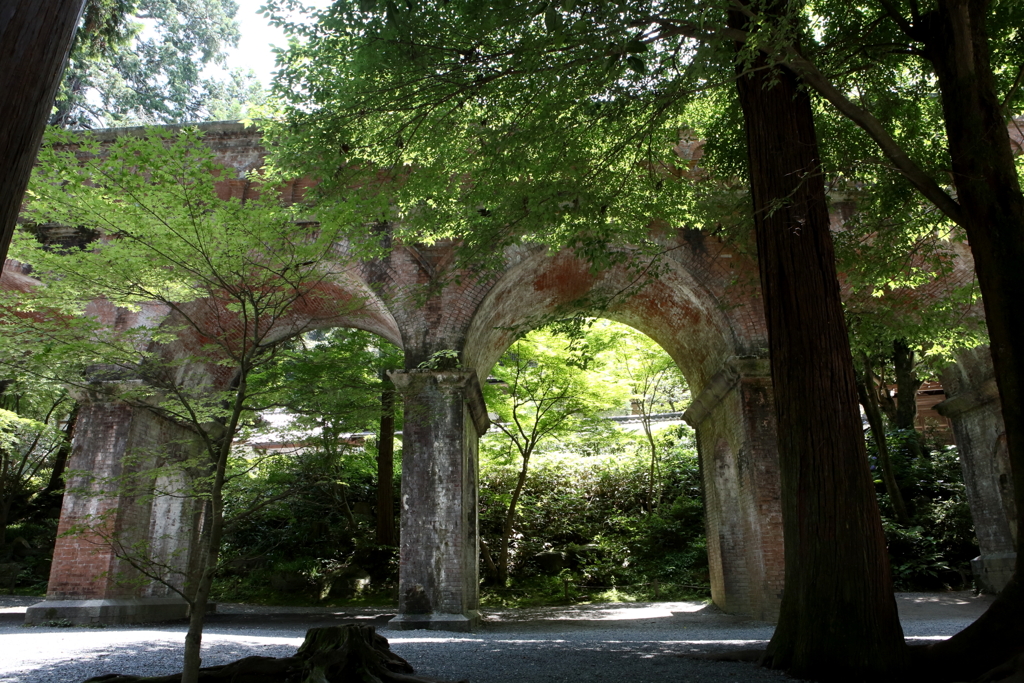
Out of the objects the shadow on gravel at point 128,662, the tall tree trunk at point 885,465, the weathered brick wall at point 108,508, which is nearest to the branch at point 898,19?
the shadow on gravel at point 128,662

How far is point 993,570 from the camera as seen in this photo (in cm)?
1185

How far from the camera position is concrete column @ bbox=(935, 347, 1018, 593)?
11664 millimetres

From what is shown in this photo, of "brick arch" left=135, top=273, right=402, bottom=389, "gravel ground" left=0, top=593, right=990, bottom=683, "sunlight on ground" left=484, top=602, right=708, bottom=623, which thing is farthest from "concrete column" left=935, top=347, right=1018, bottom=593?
"brick arch" left=135, top=273, right=402, bottom=389

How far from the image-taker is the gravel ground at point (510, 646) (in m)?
5.23

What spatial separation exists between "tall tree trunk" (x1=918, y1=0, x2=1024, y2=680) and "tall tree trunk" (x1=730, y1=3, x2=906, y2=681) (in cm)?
50

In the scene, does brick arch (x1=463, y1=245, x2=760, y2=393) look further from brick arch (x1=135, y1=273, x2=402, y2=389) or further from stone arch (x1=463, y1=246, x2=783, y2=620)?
brick arch (x1=135, y1=273, x2=402, y2=389)

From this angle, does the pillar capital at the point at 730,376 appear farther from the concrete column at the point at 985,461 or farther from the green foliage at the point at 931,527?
the green foliage at the point at 931,527

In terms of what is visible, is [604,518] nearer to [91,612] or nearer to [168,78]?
[91,612]

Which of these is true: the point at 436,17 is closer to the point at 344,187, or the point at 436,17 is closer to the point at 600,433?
the point at 344,187

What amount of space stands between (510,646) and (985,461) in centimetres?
974

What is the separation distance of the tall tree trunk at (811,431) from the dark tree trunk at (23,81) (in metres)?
4.03

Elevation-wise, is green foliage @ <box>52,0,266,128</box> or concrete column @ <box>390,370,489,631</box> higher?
green foliage @ <box>52,0,266,128</box>

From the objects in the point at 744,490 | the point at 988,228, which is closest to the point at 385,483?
the point at 744,490

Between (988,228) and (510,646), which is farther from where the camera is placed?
(510,646)
